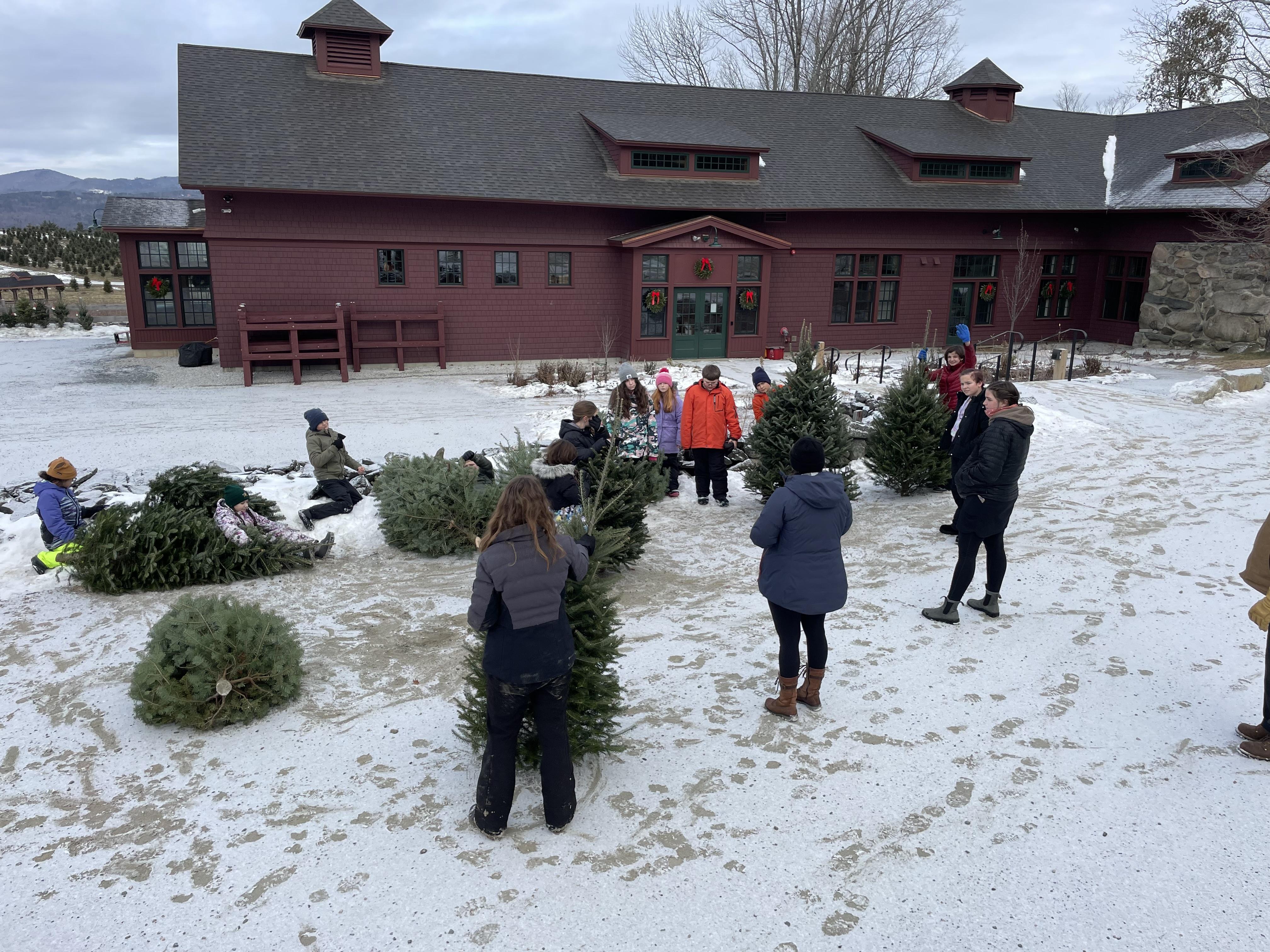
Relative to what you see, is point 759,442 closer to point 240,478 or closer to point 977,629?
point 977,629

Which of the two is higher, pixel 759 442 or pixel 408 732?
Result: pixel 759 442

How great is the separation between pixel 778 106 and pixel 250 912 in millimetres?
26485

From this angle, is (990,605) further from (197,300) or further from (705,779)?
(197,300)

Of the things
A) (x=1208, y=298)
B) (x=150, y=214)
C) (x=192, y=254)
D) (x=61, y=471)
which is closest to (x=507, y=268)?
(x=192, y=254)

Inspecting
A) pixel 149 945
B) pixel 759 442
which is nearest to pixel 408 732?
pixel 149 945

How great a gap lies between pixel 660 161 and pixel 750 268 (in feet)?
11.9

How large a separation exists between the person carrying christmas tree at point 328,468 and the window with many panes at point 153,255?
54.4 ft

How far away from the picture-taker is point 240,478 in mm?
10234

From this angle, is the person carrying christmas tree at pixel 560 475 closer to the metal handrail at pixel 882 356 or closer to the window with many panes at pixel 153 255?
the metal handrail at pixel 882 356

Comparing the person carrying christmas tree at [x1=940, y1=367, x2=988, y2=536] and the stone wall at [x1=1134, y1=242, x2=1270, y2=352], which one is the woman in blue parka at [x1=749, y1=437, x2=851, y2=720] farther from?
the stone wall at [x1=1134, y1=242, x2=1270, y2=352]

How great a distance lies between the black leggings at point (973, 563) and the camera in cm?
645

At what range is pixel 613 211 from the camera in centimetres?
2230

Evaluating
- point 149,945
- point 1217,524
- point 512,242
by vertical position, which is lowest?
point 149,945

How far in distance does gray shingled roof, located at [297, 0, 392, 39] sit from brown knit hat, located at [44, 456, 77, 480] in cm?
1759
